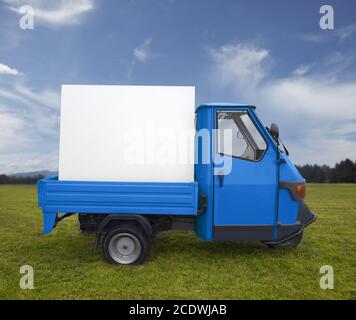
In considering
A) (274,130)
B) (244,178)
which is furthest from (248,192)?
(274,130)

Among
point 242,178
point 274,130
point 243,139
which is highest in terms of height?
point 274,130

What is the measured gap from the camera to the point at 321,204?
13117mm

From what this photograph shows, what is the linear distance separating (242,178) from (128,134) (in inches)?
79.4

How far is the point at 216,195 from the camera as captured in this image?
5.26 m

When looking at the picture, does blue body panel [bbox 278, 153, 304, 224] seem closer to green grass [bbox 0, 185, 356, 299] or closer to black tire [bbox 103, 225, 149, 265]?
green grass [bbox 0, 185, 356, 299]

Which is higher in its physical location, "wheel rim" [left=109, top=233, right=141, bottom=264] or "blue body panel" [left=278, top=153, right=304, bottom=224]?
"blue body panel" [left=278, top=153, right=304, bottom=224]

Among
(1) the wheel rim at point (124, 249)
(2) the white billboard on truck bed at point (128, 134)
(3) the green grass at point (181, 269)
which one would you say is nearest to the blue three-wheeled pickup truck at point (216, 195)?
(1) the wheel rim at point (124, 249)

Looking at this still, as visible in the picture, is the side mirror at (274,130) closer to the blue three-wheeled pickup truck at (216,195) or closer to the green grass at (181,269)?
the blue three-wheeled pickup truck at (216,195)

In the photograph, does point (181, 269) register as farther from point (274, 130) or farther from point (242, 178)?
point (274, 130)

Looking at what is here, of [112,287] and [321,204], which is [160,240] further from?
[321,204]

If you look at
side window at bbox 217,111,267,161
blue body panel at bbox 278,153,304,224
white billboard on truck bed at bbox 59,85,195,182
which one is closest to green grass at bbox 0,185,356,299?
Answer: blue body panel at bbox 278,153,304,224

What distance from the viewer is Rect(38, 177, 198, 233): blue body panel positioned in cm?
511

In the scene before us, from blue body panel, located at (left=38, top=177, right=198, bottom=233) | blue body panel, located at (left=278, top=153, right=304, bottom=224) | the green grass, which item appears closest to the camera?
the green grass

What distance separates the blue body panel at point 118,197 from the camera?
511 cm
